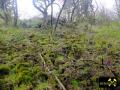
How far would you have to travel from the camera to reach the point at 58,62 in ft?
24.7

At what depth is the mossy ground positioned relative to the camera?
6332mm

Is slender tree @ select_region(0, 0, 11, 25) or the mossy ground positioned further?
slender tree @ select_region(0, 0, 11, 25)

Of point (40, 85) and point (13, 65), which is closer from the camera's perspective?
point (40, 85)

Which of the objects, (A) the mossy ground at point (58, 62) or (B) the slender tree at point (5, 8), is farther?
(B) the slender tree at point (5, 8)

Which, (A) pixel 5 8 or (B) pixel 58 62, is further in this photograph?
(A) pixel 5 8

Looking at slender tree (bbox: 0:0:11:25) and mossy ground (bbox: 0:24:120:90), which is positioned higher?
slender tree (bbox: 0:0:11:25)

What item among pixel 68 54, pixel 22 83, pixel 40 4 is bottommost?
pixel 22 83

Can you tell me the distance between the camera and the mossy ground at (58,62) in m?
6.33

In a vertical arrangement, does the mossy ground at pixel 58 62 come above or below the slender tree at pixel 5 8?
below

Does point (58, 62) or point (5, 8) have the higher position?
point (5, 8)

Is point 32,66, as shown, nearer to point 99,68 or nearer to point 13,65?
point 13,65

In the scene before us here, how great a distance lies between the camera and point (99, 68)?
6867mm

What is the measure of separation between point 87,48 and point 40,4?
50.6 feet

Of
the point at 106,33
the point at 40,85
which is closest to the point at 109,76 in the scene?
the point at 40,85
